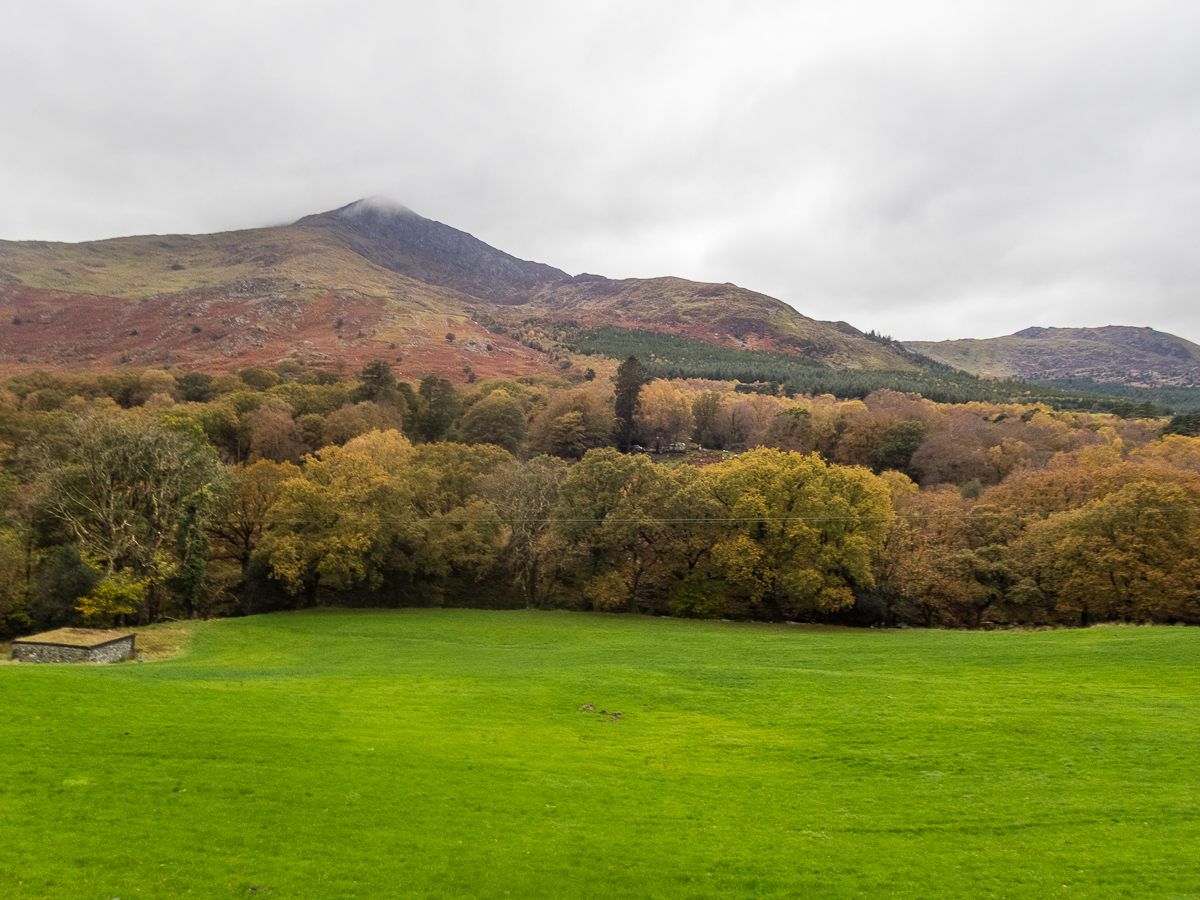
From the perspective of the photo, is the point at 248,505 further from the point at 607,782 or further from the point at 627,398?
the point at 627,398

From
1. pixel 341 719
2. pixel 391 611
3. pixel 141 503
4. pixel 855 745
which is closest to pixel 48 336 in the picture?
pixel 141 503

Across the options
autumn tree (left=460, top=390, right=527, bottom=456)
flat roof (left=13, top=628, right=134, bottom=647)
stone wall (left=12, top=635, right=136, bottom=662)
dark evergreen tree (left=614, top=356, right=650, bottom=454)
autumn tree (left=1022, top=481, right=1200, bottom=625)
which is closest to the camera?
stone wall (left=12, top=635, right=136, bottom=662)

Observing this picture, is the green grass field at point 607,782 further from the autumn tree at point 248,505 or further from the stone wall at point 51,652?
the autumn tree at point 248,505

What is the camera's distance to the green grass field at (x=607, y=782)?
11.3m

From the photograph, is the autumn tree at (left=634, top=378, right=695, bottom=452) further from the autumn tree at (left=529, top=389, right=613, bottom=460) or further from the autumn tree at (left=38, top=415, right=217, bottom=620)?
the autumn tree at (left=38, top=415, right=217, bottom=620)

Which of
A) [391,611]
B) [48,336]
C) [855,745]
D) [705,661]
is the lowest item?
[391,611]

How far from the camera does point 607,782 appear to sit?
52.3 ft

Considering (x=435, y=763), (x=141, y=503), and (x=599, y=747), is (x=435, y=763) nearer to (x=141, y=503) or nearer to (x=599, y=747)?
(x=599, y=747)

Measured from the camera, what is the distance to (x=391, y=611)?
50.2 meters

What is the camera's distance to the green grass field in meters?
11.3

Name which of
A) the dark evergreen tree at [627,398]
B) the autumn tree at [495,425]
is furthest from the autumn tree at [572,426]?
the autumn tree at [495,425]

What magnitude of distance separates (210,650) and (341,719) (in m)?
22.3

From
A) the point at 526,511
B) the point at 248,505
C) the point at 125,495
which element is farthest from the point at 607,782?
the point at 248,505

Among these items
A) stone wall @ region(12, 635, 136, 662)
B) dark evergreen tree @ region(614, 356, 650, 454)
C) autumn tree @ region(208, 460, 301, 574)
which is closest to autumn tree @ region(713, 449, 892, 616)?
autumn tree @ region(208, 460, 301, 574)
